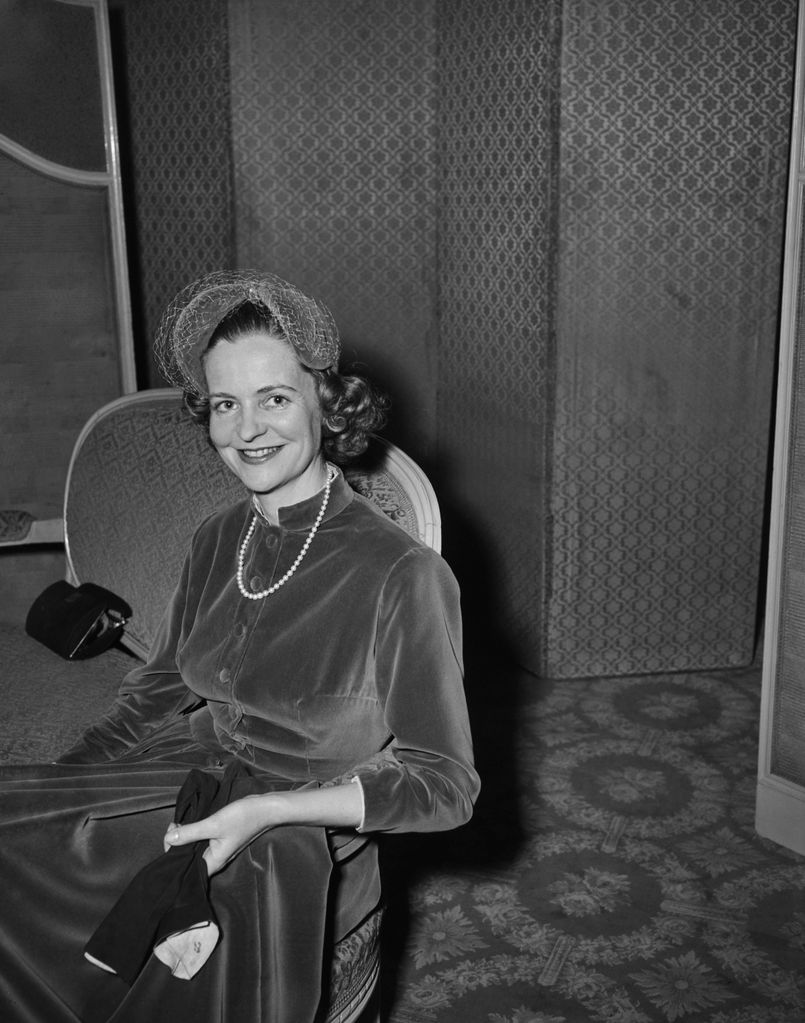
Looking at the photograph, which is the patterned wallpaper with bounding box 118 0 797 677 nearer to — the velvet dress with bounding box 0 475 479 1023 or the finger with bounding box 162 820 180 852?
the velvet dress with bounding box 0 475 479 1023

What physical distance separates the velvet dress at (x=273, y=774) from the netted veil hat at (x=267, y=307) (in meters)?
0.23

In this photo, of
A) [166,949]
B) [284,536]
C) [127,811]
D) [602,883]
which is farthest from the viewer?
[602,883]

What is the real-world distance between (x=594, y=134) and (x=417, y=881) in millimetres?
2289

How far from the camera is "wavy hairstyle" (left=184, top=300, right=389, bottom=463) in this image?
69.1 inches

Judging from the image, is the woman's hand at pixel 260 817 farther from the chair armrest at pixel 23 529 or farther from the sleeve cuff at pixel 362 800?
the chair armrest at pixel 23 529

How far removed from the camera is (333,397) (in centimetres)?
182

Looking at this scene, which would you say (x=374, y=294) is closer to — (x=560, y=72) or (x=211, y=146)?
(x=211, y=146)

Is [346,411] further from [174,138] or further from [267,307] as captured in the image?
[174,138]

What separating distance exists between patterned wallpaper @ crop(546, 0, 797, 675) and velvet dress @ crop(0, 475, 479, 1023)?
7.02 feet

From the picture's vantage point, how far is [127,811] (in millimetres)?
1683

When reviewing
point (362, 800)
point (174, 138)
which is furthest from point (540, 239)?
point (362, 800)

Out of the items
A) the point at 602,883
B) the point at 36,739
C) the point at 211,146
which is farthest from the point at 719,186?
the point at 36,739

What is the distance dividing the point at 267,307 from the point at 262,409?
153mm

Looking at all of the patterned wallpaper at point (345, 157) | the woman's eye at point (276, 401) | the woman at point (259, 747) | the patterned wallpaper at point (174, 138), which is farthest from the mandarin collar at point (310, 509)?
the patterned wallpaper at point (174, 138)
